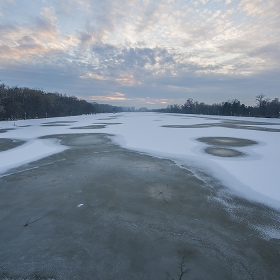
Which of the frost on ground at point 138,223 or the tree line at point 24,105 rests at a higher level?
the tree line at point 24,105

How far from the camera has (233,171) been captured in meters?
7.04

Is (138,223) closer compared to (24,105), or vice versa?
(138,223)

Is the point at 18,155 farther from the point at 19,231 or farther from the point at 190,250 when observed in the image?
the point at 190,250

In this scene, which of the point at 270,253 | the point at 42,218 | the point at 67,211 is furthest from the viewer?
the point at 67,211

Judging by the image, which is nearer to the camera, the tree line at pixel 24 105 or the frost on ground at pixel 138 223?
the frost on ground at pixel 138 223

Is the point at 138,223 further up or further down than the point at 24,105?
further down

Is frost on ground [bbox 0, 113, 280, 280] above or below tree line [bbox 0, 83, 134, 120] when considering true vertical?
below

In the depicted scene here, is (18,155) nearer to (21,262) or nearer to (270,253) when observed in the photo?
(21,262)

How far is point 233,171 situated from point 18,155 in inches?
416

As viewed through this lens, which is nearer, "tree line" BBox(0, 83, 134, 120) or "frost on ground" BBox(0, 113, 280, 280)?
"frost on ground" BBox(0, 113, 280, 280)

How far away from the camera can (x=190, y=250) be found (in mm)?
3045

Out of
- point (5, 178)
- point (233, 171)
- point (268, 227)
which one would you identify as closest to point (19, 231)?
point (5, 178)

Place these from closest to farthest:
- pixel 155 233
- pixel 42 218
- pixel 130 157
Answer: pixel 155 233
pixel 42 218
pixel 130 157

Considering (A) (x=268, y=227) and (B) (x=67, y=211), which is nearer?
(A) (x=268, y=227)
